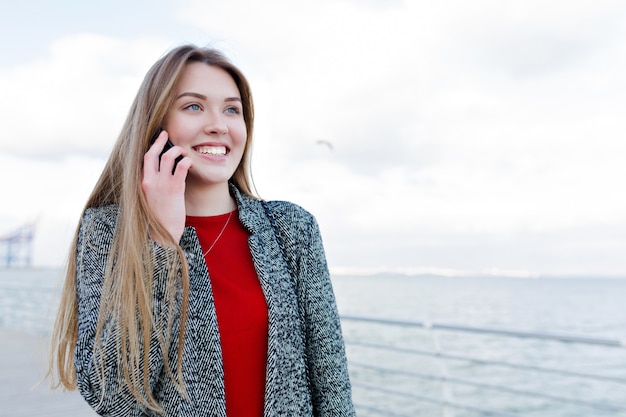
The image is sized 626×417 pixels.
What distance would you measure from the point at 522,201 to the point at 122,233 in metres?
46.8

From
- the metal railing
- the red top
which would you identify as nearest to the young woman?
the red top

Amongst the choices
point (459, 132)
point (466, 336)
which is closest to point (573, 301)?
point (459, 132)

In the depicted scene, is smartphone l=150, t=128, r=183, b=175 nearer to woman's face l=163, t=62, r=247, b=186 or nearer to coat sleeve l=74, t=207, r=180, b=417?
woman's face l=163, t=62, r=247, b=186

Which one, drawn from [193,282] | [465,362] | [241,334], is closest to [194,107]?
[193,282]

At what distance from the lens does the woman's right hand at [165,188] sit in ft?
4.04

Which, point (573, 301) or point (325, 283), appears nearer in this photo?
point (325, 283)

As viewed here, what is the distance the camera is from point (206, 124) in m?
1.31

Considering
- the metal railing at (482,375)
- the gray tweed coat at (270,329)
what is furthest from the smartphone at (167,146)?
the metal railing at (482,375)

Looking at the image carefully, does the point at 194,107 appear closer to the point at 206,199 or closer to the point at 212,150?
the point at 212,150

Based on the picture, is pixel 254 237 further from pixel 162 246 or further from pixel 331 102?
pixel 331 102

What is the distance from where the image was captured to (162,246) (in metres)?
1.23

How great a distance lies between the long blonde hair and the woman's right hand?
16 millimetres

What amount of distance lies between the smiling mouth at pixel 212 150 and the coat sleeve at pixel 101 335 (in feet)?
0.77

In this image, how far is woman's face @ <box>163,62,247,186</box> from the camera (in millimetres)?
1308
